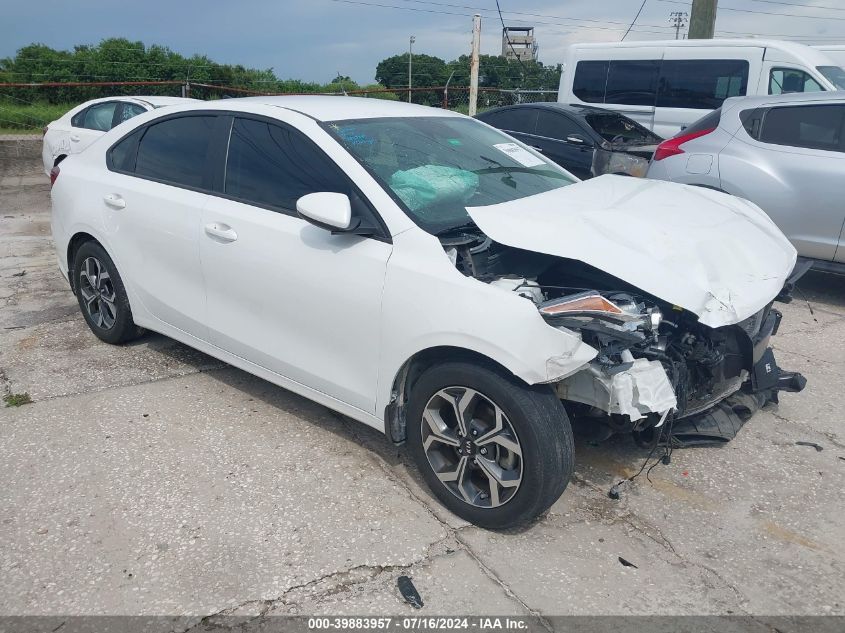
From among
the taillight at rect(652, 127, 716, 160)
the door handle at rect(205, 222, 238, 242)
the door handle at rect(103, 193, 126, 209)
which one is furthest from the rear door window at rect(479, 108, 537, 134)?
the door handle at rect(205, 222, 238, 242)

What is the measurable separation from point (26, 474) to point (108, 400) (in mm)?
805

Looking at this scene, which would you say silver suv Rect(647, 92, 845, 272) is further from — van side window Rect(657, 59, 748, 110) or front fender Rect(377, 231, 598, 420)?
front fender Rect(377, 231, 598, 420)

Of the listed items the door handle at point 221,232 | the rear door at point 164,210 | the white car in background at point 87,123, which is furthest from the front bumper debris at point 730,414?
the white car in background at point 87,123

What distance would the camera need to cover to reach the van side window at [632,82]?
36.2ft

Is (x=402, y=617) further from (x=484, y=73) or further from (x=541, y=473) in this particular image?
(x=484, y=73)

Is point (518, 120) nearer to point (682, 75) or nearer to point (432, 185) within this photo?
point (682, 75)

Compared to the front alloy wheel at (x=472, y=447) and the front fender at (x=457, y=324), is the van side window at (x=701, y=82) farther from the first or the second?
the front alloy wheel at (x=472, y=447)

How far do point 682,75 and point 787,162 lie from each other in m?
5.23

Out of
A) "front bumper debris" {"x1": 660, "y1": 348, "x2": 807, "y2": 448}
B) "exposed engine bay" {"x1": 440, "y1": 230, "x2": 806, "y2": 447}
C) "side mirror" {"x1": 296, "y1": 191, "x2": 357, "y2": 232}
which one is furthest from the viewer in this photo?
"front bumper debris" {"x1": 660, "y1": 348, "x2": 807, "y2": 448}

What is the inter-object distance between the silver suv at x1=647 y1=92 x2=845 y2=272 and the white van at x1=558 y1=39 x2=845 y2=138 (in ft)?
13.1

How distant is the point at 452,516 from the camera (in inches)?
123

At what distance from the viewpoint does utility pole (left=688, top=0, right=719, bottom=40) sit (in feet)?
38.0

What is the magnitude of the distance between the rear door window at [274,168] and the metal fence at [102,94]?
30.2ft

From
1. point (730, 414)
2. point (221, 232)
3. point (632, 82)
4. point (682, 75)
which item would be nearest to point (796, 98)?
point (730, 414)
